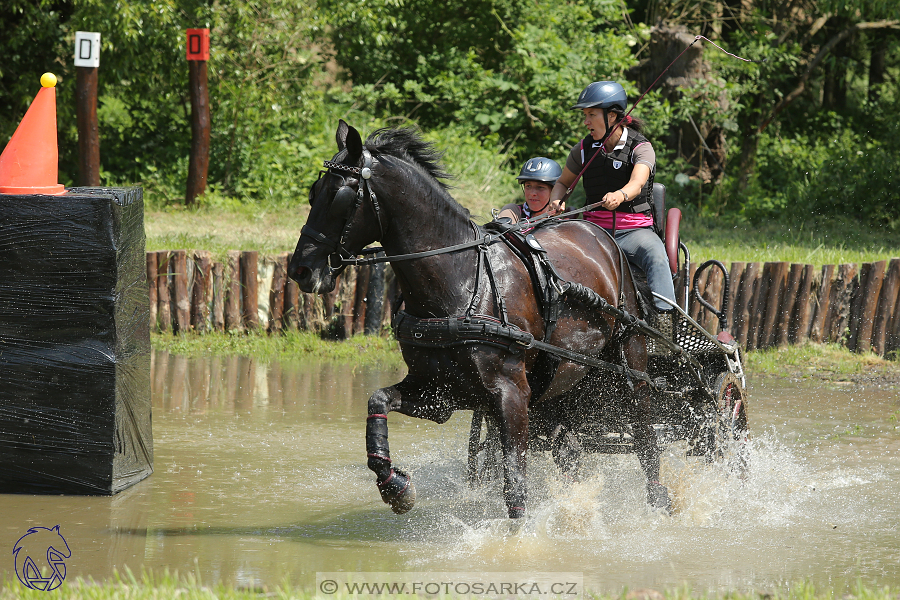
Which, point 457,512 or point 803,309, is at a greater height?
point 803,309

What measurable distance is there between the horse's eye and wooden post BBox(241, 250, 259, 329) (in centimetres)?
623

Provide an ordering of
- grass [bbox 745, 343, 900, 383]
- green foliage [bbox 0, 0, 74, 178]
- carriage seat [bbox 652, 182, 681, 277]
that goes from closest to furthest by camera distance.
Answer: carriage seat [bbox 652, 182, 681, 277], grass [bbox 745, 343, 900, 383], green foliage [bbox 0, 0, 74, 178]

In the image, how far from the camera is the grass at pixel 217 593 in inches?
156

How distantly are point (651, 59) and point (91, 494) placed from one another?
13822 mm

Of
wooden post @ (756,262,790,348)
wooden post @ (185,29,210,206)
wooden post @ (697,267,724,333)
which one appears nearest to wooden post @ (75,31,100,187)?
wooden post @ (185,29,210,206)

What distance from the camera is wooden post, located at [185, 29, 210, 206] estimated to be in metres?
13.6

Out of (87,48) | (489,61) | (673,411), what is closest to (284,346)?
(87,48)

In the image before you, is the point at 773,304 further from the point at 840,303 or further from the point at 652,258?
the point at 652,258

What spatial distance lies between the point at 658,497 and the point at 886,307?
5.38 m

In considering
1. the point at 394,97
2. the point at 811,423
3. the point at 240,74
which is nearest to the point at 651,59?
the point at 394,97

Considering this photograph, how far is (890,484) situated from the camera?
6289mm

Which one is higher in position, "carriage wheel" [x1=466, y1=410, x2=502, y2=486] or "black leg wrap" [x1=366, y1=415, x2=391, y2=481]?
"black leg wrap" [x1=366, y1=415, x2=391, y2=481]

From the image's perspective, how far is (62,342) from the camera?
19.1 ft

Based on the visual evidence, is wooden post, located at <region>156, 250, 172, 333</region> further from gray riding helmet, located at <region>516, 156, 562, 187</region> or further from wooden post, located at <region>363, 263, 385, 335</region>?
gray riding helmet, located at <region>516, 156, 562, 187</region>
